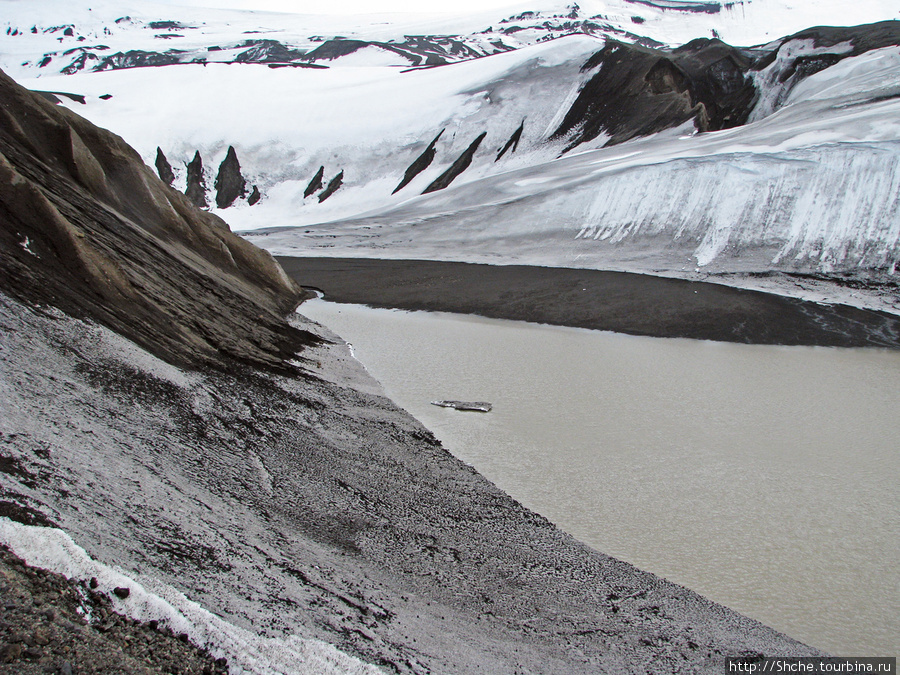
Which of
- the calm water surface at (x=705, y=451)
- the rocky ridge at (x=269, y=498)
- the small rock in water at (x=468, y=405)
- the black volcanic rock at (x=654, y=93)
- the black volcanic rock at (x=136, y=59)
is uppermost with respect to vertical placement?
the black volcanic rock at (x=136, y=59)

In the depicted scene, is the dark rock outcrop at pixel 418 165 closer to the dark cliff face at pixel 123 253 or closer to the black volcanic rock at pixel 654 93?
the black volcanic rock at pixel 654 93

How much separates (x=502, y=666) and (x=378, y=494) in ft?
6.50

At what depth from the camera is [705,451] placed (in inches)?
269

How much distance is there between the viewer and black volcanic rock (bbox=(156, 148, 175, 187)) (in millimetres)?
25938

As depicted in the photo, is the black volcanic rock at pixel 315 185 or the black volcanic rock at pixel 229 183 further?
the black volcanic rock at pixel 315 185

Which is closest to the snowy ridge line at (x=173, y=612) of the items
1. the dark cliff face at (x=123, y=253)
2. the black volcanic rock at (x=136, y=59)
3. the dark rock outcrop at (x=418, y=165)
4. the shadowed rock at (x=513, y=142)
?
the dark cliff face at (x=123, y=253)

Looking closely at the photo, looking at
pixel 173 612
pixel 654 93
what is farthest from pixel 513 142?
pixel 173 612

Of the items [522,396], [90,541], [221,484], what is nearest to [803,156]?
[522,396]

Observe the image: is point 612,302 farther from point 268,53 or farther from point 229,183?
point 268,53

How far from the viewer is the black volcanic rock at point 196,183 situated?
25766 mm

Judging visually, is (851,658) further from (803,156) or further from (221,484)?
(803,156)

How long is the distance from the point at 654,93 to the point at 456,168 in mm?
7433

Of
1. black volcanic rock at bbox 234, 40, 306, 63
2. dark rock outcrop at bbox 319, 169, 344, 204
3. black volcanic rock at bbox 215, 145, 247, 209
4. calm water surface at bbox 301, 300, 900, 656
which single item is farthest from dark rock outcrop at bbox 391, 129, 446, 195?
black volcanic rock at bbox 234, 40, 306, 63

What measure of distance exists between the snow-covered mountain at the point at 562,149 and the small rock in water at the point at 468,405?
31.7 ft
